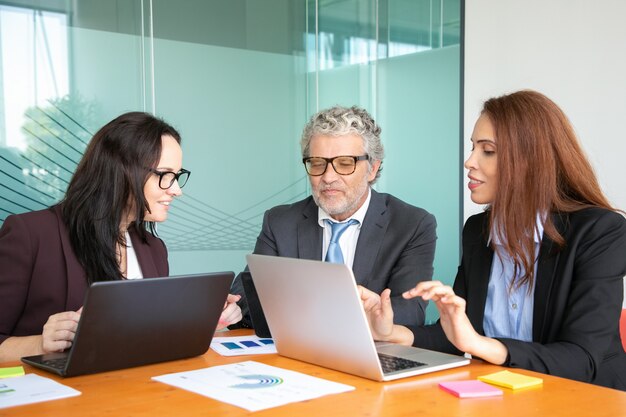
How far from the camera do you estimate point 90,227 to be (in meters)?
2.63

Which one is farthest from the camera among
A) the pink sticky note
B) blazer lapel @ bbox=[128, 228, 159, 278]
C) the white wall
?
the white wall

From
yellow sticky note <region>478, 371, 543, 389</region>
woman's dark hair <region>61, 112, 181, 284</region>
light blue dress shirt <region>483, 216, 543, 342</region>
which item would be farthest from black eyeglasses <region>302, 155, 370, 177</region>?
yellow sticky note <region>478, 371, 543, 389</region>

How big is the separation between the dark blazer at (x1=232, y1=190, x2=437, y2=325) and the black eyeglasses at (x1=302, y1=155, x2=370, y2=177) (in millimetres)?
159

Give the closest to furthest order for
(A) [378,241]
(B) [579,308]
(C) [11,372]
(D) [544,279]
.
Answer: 1. (C) [11,372]
2. (B) [579,308]
3. (D) [544,279]
4. (A) [378,241]

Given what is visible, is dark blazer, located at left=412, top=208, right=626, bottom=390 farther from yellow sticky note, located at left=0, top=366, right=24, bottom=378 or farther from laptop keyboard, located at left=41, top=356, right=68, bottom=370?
yellow sticky note, located at left=0, top=366, right=24, bottom=378

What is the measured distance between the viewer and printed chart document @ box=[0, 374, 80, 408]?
1.71 meters

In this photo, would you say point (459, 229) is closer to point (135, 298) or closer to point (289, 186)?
point (289, 186)

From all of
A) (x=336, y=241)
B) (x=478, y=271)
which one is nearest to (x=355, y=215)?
(x=336, y=241)

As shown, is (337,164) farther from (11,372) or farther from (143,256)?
(11,372)

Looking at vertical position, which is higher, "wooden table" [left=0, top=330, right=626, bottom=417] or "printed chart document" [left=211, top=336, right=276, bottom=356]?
"wooden table" [left=0, top=330, right=626, bottom=417]

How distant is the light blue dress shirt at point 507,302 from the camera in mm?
2438

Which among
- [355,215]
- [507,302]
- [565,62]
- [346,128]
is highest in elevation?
[565,62]

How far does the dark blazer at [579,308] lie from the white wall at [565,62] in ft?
8.55

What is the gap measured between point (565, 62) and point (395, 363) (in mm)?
3582
